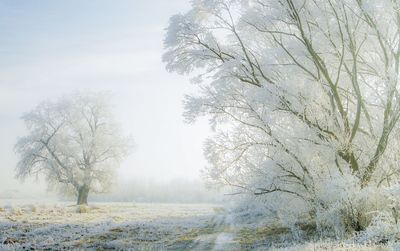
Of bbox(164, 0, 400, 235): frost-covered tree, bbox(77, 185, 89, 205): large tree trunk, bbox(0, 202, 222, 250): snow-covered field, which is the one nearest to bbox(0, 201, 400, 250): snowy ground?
bbox(0, 202, 222, 250): snow-covered field

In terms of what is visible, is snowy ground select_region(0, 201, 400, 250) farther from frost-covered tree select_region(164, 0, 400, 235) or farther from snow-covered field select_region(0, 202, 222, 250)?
frost-covered tree select_region(164, 0, 400, 235)

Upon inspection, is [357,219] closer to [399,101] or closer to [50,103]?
[399,101]

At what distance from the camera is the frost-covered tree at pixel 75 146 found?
39.4 m

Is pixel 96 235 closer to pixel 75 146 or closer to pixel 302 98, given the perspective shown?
pixel 302 98

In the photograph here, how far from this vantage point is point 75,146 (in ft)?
133

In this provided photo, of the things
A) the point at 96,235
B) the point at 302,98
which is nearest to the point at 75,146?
the point at 96,235

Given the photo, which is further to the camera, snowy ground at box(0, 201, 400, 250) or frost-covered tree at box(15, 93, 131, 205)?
frost-covered tree at box(15, 93, 131, 205)

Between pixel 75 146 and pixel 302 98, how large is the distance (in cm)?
3032

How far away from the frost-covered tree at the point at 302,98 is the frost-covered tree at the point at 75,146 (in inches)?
1048

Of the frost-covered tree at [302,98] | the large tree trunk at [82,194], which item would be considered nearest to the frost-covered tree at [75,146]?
the large tree trunk at [82,194]

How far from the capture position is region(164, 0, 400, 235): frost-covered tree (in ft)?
44.8

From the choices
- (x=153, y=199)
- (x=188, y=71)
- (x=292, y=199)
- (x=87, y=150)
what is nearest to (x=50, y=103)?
(x=87, y=150)

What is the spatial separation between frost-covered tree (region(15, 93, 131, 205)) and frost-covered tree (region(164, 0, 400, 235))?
1048 inches

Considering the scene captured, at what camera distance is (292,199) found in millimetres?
14758
